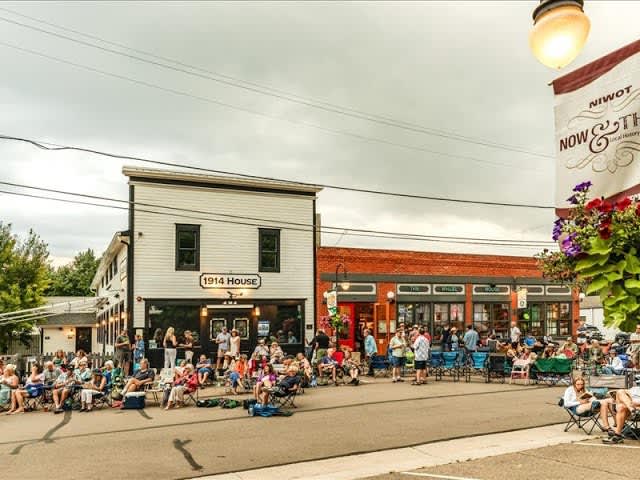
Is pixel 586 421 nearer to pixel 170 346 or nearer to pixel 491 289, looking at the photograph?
pixel 170 346

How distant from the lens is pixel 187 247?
82.8 feet

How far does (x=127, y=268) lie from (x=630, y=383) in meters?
17.9

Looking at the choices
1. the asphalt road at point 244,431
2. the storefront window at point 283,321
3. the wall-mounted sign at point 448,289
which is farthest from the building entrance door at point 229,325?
the wall-mounted sign at point 448,289

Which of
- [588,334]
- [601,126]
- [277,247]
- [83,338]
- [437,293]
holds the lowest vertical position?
[83,338]

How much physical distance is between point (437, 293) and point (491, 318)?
3.81 m

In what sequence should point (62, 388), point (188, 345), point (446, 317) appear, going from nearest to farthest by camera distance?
point (62, 388) < point (188, 345) < point (446, 317)

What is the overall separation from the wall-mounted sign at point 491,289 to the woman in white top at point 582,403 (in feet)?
64.6

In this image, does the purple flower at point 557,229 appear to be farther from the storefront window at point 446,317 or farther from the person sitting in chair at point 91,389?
the storefront window at point 446,317

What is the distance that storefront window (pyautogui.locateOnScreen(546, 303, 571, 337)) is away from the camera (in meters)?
34.0

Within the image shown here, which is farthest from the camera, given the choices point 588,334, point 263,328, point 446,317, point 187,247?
point 588,334

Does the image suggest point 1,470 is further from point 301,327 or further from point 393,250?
point 393,250

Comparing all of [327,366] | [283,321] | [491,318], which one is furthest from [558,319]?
[327,366]

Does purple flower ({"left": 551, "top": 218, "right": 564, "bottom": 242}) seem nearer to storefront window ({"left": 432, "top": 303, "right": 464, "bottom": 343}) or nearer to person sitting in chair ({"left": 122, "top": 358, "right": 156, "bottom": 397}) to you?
person sitting in chair ({"left": 122, "top": 358, "right": 156, "bottom": 397})

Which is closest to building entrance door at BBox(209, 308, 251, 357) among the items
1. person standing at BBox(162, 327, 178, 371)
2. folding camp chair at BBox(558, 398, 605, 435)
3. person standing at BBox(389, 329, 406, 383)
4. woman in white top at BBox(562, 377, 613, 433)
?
person standing at BBox(162, 327, 178, 371)
